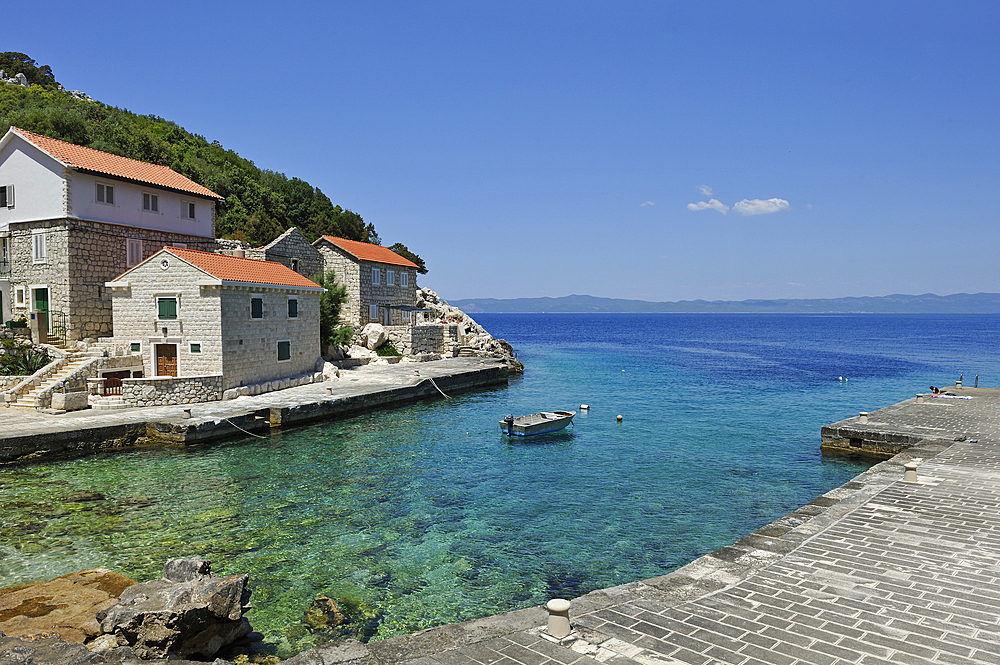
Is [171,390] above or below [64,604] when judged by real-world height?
above

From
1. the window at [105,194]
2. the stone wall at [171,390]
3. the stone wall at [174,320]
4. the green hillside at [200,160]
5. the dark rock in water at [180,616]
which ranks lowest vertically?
the dark rock in water at [180,616]

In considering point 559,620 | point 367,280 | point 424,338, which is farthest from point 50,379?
point 559,620

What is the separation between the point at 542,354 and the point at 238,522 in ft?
199

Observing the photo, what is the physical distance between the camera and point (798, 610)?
23.0ft

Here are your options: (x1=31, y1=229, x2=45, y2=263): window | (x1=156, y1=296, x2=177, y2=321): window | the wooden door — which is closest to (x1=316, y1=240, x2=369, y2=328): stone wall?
the wooden door

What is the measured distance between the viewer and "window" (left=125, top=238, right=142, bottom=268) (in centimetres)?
3017

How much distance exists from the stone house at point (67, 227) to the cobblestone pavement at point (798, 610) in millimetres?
29190

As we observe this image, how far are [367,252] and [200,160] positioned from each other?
2411 centimetres

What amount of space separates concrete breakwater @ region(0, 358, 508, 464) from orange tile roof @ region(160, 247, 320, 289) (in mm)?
5604

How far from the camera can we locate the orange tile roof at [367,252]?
143ft

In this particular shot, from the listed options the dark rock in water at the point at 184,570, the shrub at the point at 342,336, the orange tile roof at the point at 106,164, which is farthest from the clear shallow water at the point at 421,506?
the orange tile roof at the point at 106,164

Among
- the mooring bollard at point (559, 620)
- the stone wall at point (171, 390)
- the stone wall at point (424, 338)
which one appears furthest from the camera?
the stone wall at point (424, 338)

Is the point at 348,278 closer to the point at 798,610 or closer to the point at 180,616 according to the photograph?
the point at 180,616

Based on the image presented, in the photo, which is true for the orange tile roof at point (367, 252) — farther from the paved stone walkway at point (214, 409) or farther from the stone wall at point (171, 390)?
the stone wall at point (171, 390)
